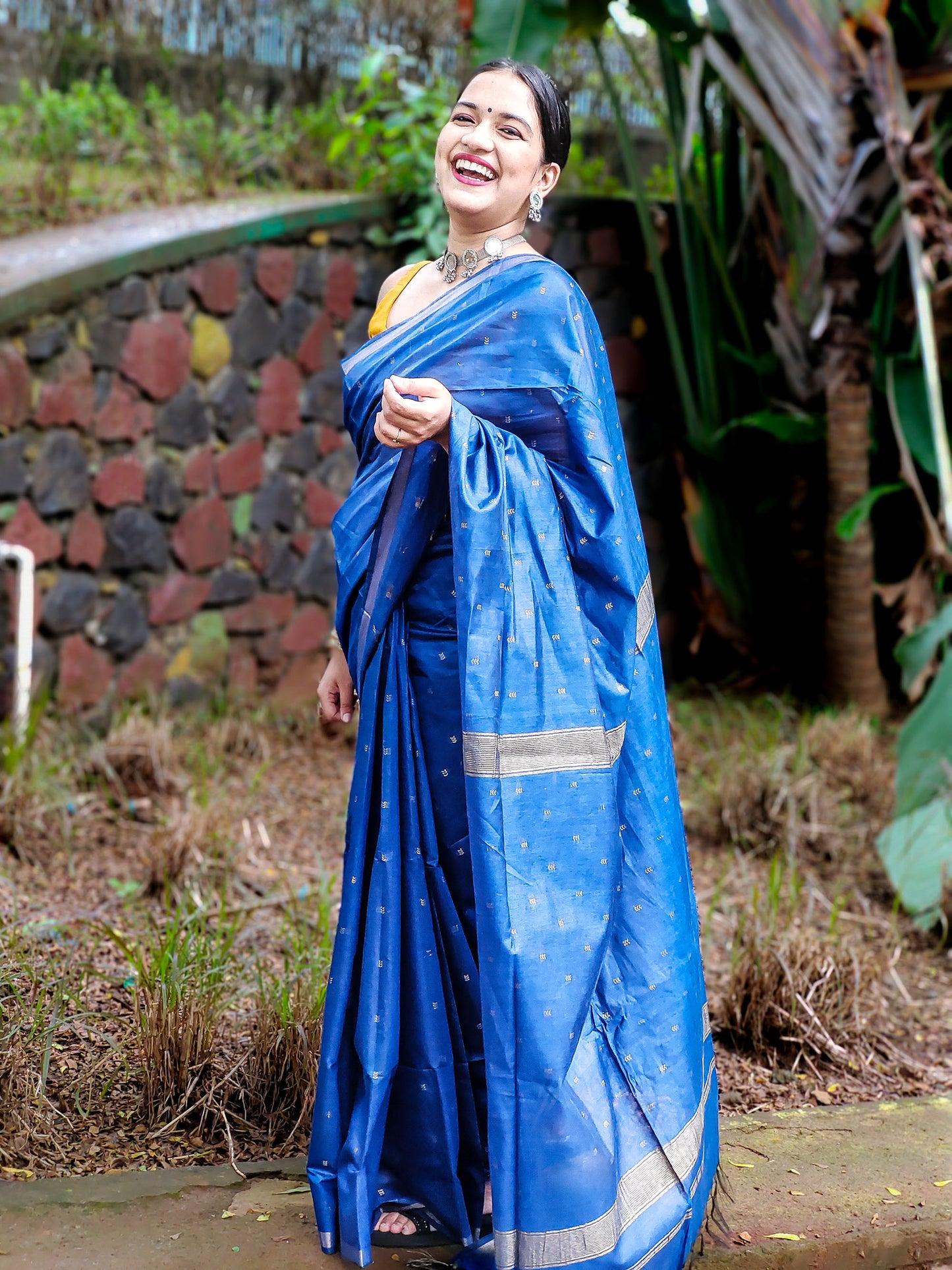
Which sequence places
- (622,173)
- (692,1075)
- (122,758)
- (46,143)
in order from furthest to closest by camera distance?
(622,173)
(46,143)
(122,758)
(692,1075)

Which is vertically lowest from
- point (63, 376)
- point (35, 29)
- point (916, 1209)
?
point (916, 1209)

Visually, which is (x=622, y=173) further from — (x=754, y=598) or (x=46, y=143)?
(x=46, y=143)

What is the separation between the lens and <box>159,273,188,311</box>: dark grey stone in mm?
4309

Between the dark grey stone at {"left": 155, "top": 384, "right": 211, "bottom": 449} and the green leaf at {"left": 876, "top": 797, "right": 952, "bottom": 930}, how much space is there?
255cm

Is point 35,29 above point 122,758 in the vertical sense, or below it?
above

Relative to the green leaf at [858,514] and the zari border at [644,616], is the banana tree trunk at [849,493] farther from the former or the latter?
the zari border at [644,616]

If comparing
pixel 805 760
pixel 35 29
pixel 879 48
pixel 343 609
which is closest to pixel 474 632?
pixel 343 609

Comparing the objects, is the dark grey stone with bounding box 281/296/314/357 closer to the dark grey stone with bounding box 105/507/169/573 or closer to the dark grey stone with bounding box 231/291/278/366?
the dark grey stone with bounding box 231/291/278/366

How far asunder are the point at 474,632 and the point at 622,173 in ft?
17.4

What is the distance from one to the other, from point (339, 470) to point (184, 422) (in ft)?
2.40

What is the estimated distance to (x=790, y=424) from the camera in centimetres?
486

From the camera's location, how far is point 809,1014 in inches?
105

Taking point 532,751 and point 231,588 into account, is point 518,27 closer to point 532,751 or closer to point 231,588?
point 231,588

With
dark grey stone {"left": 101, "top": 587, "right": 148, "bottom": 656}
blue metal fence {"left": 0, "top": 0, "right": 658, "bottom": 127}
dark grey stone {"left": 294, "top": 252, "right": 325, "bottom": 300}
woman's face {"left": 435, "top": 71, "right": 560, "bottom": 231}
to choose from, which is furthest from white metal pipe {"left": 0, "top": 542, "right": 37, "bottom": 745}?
blue metal fence {"left": 0, "top": 0, "right": 658, "bottom": 127}
